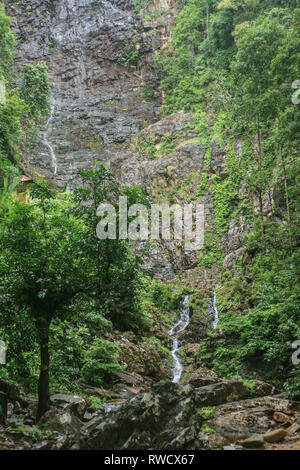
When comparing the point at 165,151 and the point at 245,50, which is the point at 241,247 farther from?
the point at 165,151

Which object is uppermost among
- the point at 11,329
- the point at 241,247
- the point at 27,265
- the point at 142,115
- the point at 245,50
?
the point at 142,115

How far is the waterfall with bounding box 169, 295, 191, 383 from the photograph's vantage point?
14.8 metres

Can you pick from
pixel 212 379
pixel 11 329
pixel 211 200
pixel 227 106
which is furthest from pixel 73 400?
pixel 227 106

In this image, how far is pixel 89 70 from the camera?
147 ft

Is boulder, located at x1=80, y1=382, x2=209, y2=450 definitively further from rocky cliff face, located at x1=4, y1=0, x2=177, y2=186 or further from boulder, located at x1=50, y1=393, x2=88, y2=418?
rocky cliff face, located at x1=4, y1=0, x2=177, y2=186

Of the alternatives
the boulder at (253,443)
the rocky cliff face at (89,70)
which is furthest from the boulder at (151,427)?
the rocky cliff face at (89,70)

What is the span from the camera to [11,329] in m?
6.39

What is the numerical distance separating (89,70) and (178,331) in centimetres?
3778

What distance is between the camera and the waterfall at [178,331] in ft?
48.5

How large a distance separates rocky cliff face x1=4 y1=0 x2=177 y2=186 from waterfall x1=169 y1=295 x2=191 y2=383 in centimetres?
1737

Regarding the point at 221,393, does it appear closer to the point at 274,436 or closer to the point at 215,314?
the point at 274,436

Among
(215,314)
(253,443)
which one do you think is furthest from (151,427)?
(215,314)
